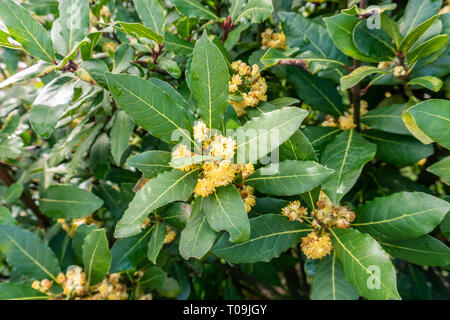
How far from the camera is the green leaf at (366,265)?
105cm

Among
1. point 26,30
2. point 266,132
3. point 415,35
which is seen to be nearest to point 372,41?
point 415,35

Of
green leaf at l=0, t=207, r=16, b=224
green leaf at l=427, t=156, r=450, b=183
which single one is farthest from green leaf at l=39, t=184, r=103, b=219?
green leaf at l=427, t=156, r=450, b=183

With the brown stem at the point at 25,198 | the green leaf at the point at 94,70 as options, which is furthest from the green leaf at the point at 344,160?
the brown stem at the point at 25,198

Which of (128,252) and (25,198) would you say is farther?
(25,198)

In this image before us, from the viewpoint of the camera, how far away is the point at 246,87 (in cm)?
141

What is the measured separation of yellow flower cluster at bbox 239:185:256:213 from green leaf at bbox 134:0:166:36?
0.74 m

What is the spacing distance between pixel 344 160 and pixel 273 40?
2.34 feet

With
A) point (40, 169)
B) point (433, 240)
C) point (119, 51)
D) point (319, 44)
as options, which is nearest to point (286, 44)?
point (319, 44)

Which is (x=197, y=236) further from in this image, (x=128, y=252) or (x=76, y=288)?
(x=76, y=288)

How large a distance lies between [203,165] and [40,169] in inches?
47.5

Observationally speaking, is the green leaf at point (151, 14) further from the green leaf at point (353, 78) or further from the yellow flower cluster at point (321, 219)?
the yellow flower cluster at point (321, 219)

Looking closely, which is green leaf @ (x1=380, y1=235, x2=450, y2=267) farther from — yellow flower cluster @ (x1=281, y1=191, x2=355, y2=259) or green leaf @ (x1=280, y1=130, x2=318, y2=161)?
green leaf @ (x1=280, y1=130, x2=318, y2=161)

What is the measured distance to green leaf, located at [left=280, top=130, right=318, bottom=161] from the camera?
3.84ft
